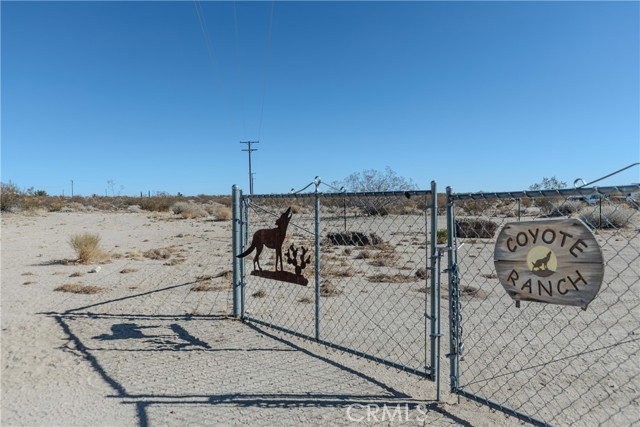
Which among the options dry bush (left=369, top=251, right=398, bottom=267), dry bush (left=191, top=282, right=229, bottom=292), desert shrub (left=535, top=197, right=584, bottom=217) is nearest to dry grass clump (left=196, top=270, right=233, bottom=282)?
dry bush (left=191, top=282, right=229, bottom=292)

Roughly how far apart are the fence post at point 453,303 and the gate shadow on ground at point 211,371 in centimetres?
39

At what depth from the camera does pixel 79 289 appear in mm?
9875

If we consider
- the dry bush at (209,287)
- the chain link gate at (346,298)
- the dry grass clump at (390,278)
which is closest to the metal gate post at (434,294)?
the chain link gate at (346,298)

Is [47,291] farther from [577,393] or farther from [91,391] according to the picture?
[577,393]

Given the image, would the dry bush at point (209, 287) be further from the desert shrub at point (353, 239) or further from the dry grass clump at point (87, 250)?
the desert shrub at point (353, 239)

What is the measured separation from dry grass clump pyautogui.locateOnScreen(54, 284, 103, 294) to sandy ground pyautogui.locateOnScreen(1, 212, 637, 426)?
22cm

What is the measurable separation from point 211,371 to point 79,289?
592cm

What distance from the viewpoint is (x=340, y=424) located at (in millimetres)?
4012

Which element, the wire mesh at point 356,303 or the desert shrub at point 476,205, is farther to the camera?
the wire mesh at point 356,303

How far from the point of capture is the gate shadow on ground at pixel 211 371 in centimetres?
440

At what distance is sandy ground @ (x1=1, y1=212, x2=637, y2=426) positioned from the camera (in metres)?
4.21

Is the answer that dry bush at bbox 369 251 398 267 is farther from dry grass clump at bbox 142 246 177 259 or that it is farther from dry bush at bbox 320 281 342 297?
dry grass clump at bbox 142 246 177 259

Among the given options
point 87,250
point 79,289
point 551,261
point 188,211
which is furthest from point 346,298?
point 188,211

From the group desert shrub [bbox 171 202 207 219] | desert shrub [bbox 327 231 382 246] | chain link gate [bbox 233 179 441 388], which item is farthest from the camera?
desert shrub [bbox 171 202 207 219]
